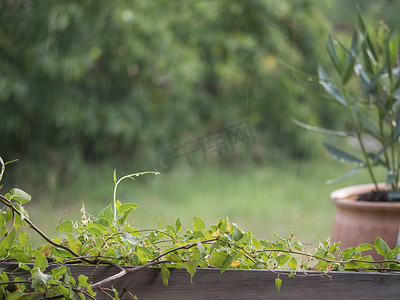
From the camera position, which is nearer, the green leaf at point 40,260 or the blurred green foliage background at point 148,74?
the green leaf at point 40,260

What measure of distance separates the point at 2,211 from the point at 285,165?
4.05 meters

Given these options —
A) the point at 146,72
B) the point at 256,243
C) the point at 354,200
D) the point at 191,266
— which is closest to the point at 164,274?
the point at 191,266

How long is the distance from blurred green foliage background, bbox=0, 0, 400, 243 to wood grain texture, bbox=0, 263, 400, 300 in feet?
9.14

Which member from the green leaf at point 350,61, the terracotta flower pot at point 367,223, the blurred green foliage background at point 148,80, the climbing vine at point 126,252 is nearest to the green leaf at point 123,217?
the climbing vine at point 126,252

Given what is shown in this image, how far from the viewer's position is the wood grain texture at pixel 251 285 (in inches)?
27.0

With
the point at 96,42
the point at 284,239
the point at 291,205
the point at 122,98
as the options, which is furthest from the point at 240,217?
the point at 284,239

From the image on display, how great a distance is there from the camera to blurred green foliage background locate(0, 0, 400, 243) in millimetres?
3328

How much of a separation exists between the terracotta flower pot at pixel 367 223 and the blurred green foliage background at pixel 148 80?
234cm

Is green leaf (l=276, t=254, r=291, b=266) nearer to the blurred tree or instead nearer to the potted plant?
the potted plant

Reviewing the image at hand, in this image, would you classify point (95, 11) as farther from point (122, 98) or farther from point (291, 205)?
point (291, 205)

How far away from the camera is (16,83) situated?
10.7 feet

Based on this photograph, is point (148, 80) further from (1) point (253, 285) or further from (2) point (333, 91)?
(1) point (253, 285)

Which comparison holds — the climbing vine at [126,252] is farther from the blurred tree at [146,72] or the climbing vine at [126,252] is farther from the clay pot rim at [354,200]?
the blurred tree at [146,72]

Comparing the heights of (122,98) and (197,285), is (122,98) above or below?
above
